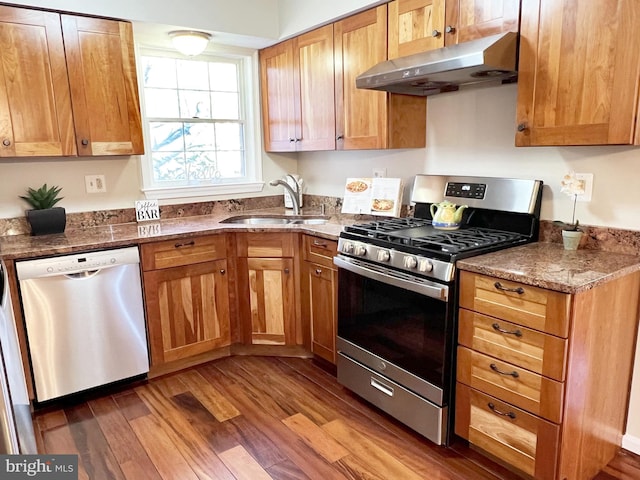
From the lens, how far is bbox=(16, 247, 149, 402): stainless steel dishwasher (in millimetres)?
2309

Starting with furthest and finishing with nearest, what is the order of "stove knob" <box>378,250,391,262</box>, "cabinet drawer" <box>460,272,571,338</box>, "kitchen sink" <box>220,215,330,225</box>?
1. "kitchen sink" <box>220,215,330,225</box>
2. "stove knob" <box>378,250,391,262</box>
3. "cabinet drawer" <box>460,272,571,338</box>

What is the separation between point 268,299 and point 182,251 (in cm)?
62

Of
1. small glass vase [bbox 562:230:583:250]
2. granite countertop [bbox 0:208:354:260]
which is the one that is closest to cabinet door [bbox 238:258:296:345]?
granite countertop [bbox 0:208:354:260]

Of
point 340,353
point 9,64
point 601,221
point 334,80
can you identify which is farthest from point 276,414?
point 9,64

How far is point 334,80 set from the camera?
9.27 feet

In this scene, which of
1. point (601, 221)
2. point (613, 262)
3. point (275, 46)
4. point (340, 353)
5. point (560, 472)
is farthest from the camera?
point (275, 46)

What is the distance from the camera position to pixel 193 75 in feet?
10.9

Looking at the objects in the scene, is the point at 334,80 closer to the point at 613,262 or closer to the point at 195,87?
the point at 195,87

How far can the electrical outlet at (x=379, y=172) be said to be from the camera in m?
3.00

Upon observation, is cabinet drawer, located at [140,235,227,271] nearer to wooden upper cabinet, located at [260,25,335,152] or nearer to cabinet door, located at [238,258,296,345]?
cabinet door, located at [238,258,296,345]

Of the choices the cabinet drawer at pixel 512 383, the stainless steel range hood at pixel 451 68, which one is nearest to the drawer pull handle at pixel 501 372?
the cabinet drawer at pixel 512 383

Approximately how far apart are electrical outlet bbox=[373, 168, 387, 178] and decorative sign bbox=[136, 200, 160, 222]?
152 cm

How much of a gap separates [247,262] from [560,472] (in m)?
1.96

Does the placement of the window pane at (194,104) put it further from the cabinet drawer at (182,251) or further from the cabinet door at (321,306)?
the cabinet door at (321,306)
